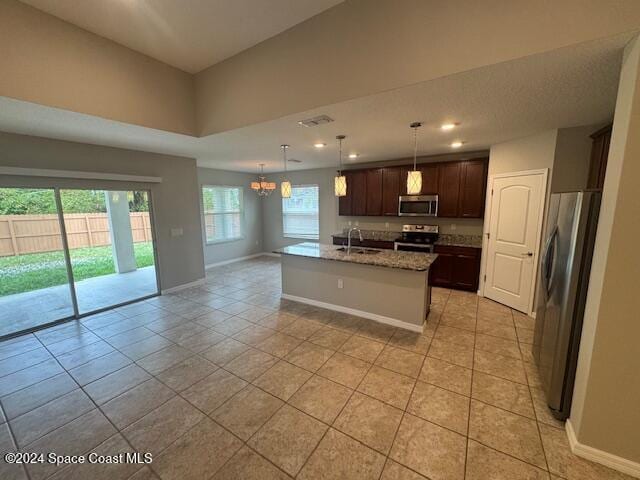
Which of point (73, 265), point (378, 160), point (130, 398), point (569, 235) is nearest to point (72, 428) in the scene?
point (130, 398)

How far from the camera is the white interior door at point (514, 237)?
136 inches

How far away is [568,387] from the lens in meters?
1.79

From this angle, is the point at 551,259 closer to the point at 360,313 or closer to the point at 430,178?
the point at 360,313

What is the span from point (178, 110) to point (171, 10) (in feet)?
3.98

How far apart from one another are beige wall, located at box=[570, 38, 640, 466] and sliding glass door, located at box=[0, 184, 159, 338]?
5.70 meters

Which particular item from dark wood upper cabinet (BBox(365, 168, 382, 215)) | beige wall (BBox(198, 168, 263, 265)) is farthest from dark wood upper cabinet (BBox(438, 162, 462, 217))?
beige wall (BBox(198, 168, 263, 265))

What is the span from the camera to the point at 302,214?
7.27m

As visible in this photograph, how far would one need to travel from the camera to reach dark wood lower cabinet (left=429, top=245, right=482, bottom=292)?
440 centimetres

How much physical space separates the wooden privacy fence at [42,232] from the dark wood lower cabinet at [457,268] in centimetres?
590

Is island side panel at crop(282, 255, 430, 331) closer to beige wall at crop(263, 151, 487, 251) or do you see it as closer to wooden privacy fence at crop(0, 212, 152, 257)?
beige wall at crop(263, 151, 487, 251)

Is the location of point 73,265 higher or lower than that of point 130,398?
higher

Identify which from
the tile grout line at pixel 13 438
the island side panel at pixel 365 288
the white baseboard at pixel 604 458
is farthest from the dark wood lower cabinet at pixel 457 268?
the tile grout line at pixel 13 438

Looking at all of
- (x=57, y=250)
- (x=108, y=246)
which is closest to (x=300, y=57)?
(x=57, y=250)

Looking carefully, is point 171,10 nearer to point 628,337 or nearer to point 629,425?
point 628,337
